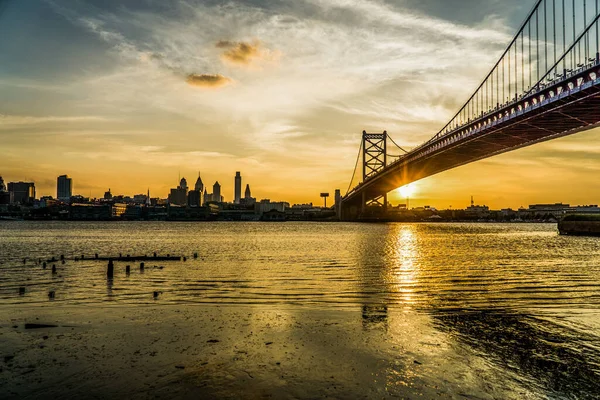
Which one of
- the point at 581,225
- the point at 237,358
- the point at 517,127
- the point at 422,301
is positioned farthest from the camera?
the point at 581,225

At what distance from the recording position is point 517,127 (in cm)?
5456

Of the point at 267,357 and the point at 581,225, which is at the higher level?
the point at 581,225

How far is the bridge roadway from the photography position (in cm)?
3988

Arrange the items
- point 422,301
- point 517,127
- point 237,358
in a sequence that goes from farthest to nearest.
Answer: point 517,127 < point 422,301 < point 237,358

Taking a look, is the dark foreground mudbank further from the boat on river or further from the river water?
the boat on river

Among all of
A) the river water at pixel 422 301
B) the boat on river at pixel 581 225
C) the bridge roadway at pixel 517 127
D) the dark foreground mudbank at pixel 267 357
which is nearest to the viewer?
the dark foreground mudbank at pixel 267 357

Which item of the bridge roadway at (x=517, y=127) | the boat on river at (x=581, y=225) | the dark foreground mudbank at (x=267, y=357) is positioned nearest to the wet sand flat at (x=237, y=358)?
the dark foreground mudbank at (x=267, y=357)

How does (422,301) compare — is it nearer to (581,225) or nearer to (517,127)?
(517,127)

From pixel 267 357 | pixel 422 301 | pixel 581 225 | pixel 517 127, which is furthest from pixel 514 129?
pixel 267 357

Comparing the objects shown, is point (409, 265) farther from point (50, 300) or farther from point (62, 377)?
point (62, 377)

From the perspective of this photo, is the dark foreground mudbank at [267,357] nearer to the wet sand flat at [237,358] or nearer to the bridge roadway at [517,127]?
the wet sand flat at [237,358]

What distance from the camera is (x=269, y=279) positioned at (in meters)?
23.3

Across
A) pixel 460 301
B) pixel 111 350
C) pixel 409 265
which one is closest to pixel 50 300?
pixel 111 350

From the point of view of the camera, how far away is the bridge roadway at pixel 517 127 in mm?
39875
